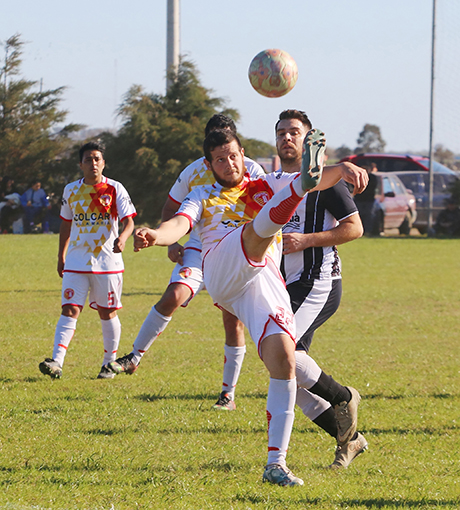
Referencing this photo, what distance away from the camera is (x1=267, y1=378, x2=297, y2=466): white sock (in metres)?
4.21

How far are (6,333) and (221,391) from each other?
3.87 metres

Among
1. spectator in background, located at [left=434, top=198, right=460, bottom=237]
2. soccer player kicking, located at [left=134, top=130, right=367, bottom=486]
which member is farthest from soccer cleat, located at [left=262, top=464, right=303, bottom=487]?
spectator in background, located at [left=434, top=198, right=460, bottom=237]

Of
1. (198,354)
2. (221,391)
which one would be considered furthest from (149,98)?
(221,391)

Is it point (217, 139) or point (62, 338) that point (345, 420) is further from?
point (62, 338)

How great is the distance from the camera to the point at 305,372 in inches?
183

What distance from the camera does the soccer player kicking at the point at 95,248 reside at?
7.19 m

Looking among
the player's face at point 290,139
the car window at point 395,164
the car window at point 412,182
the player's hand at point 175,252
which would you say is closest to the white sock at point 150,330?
the player's hand at point 175,252

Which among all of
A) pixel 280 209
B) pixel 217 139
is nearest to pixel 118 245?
pixel 217 139

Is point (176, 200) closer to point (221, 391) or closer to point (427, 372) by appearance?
point (221, 391)

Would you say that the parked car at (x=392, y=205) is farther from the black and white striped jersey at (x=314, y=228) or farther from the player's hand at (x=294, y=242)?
the player's hand at (x=294, y=242)

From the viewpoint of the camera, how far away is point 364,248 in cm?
2239

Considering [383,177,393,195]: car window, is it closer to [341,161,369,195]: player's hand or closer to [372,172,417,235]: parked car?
[372,172,417,235]: parked car

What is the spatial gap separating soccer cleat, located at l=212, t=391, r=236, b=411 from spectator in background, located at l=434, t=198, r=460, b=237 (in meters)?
23.2

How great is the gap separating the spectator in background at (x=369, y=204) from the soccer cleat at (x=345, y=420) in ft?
70.1
